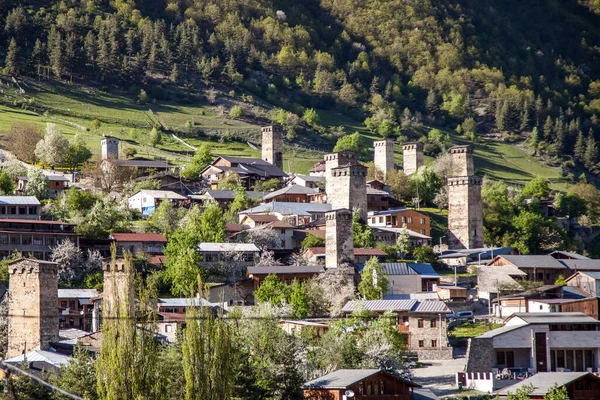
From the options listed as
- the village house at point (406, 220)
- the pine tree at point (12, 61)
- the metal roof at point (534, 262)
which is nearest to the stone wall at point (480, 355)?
the metal roof at point (534, 262)

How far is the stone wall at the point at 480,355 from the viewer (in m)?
65.2

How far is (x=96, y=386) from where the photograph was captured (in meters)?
50.2

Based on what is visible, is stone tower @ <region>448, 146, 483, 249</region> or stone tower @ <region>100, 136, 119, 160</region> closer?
stone tower @ <region>448, 146, 483, 249</region>

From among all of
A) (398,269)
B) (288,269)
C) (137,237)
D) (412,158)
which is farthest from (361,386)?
(412,158)

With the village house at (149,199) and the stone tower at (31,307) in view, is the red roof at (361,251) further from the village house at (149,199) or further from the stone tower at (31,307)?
the stone tower at (31,307)

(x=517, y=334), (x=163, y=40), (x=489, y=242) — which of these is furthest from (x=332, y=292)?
(x=163, y=40)

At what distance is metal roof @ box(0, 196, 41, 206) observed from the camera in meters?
85.4

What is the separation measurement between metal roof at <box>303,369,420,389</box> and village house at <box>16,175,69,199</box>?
46654 mm

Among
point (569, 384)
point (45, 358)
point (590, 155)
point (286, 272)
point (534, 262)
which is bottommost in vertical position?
point (569, 384)

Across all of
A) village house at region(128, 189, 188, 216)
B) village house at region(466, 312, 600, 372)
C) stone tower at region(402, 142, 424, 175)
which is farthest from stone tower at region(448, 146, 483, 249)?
village house at region(466, 312, 600, 372)

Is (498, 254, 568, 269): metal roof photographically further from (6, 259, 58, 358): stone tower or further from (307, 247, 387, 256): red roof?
(6, 259, 58, 358): stone tower

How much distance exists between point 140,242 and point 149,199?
15.4 m

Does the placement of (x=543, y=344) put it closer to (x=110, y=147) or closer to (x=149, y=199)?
(x=149, y=199)

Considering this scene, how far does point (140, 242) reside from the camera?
273ft
